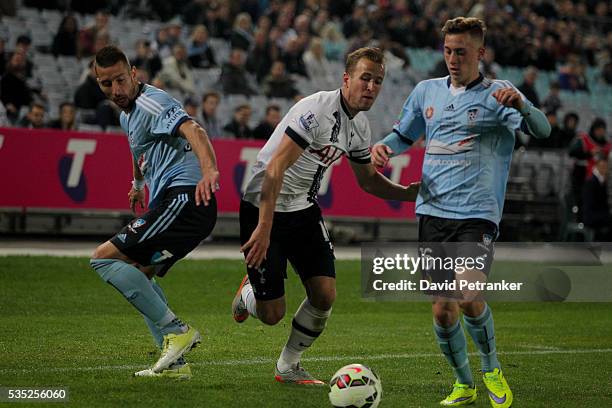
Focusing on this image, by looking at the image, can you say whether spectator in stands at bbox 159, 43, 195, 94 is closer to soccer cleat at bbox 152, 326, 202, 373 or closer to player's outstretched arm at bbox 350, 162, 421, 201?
player's outstretched arm at bbox 350, 162, 421, 201

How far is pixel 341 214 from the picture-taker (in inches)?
746

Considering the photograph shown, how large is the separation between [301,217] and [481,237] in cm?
135

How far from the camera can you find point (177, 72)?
20297 mm

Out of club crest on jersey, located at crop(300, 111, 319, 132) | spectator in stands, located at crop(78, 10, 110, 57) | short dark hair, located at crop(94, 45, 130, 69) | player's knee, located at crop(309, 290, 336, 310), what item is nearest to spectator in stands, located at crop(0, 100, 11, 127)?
spectator in stands, located at crop(78, 10, 110, 57)

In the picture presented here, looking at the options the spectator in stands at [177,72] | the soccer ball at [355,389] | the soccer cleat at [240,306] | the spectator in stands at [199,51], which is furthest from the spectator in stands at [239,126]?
the soccer ball at [355,389]

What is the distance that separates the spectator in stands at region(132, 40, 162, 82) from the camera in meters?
19.7

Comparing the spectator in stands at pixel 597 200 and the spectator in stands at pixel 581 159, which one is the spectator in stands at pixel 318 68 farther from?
the spectator in stands at pixel 597 200

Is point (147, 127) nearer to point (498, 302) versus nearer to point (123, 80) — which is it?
point (123, 80)

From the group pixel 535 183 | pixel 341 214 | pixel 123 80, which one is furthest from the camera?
pixel 535 183

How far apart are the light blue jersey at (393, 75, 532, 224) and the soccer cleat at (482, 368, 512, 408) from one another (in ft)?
3.39

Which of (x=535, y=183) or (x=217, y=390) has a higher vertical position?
(x=217, y=390)

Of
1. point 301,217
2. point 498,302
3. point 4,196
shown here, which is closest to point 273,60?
point 4,196

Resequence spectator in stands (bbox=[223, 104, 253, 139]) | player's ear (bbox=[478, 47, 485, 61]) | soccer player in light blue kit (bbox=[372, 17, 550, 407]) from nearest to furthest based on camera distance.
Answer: soccer player in light blue kit (bbox=[372, 17, 550, 407]), player's ear (bbox=[478, 47, 485, 61]), spectator in stands (bbox=[223, 104, 253, 139])

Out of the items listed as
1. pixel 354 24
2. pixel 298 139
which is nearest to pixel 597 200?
pixel 354 24
